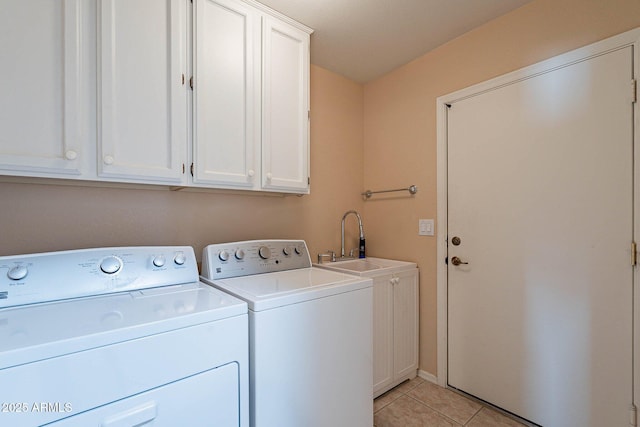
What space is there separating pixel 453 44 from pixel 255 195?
176 centimetres

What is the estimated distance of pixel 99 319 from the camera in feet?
2.82

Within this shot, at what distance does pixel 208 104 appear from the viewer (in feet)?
4.76

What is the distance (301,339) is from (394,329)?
111 centimetres

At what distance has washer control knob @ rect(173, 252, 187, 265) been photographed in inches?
53.2

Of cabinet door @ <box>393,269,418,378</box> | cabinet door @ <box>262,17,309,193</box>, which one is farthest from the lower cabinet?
cabinet door @ <box>262,17,309,193</box>

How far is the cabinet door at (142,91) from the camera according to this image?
1188 millimetres

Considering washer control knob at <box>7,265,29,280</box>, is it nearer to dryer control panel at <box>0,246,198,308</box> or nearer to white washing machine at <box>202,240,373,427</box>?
dryer control panel at <box>0,246,198,308</box>

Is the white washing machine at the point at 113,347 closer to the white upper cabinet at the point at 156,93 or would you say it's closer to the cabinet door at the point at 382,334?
the white upper cabinet at the point at 156,93

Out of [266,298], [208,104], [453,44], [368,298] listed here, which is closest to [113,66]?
[208,104]

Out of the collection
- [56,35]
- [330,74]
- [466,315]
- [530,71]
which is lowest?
[466,315]

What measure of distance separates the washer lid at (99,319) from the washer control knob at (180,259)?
182 mm

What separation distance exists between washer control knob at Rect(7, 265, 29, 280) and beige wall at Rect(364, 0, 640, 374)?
2188 mm

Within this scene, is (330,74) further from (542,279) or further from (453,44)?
(542,279)

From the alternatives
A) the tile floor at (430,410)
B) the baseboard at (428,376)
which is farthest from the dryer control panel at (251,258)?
the baseboard at (428,376)
